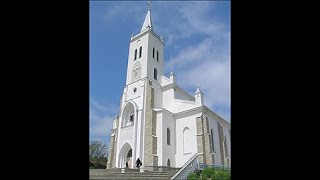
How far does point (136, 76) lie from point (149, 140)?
8.85 metres

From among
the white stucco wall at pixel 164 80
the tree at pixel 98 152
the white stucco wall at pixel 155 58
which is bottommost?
the tree at pixel 98 152

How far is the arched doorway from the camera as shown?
26.8m

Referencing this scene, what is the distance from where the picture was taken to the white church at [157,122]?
25.3 metres

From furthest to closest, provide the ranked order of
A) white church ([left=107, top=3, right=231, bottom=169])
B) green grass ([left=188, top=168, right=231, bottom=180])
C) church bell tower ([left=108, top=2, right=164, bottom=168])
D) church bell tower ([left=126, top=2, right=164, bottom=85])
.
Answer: church bell tower ([left=126, top=2, right=164, bottom=85])
white church ([left=107, top=3, right=231, bottom=169])
church bell tower ([left=108, top=2, right=164, bottom=168])
green grass ([left=188, top=168, right=231, bottom=180])

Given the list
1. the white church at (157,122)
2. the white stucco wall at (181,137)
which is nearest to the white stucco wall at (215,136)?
the white church at (157,122)

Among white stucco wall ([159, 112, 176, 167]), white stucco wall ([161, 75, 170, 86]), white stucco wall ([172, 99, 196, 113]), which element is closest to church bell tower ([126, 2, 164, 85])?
white stucco wall ([161, 75, 170, 86])

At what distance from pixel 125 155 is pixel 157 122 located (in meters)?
5.17

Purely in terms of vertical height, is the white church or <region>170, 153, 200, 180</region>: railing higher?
the white church

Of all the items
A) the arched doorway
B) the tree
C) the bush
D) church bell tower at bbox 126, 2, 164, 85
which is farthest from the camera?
the tree

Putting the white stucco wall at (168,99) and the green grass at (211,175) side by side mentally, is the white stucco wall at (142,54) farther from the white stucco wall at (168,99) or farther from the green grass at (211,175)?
the green grass at (211,175)

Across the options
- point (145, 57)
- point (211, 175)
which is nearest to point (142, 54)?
point (145, 57)

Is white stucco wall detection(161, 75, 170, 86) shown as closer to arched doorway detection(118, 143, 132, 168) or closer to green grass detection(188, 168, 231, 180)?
arched doorway detection(118, 143, 132, 168)
